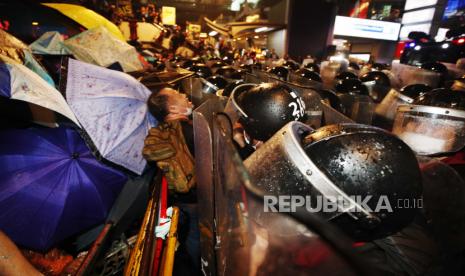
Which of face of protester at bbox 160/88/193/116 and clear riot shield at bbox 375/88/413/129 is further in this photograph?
clear riot shield at bbox 375/88/413/129

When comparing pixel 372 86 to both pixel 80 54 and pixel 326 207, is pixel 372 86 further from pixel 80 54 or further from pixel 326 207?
pixel 80 54

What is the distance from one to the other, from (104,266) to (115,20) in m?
17.4

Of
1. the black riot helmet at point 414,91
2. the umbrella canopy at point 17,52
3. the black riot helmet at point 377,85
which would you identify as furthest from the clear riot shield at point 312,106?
the umbrella canopy at point 17,52

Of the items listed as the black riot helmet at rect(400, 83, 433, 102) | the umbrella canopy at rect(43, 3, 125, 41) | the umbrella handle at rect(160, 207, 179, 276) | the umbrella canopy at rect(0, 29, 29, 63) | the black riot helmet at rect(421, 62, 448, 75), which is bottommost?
the umbrella handle at rect(160, 207, 179, 276)

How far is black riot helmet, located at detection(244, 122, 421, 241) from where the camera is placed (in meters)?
1.24

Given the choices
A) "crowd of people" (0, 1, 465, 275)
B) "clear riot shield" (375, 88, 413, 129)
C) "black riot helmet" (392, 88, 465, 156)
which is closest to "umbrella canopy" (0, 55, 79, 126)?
"crowd of people" (0, 1, 465, 275)

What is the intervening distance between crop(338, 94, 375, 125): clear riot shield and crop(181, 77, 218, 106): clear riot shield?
7.69 feet

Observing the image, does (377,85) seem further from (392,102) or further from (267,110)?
(267,110)

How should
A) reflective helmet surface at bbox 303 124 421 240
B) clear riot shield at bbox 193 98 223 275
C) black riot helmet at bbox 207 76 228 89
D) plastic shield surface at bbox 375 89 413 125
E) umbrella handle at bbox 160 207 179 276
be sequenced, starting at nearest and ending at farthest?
1. reflective helmet surface at bbox 303 124 421 240
2. clear riot shield at bbox 193 98 223 275
3. umbrella handle at bbox 160 207 179 276
4. plastic shield surface at bbox 375 89 413 125
5. black riot helmet at bbox 207 76 228 89

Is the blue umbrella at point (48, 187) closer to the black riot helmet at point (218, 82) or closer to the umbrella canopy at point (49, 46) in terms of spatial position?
the umbrella canopy at point (49, 46)

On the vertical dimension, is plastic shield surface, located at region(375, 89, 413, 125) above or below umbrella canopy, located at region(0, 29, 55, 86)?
below

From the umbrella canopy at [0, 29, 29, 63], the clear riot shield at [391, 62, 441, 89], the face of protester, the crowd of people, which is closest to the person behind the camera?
the crowd of people

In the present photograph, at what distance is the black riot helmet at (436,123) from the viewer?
2482 millimetres

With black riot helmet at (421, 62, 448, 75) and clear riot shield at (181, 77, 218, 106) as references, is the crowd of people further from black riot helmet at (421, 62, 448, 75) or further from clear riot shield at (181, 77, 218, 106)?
black riot helmet at (421, 62, 448, 75)
